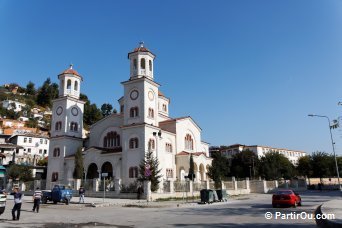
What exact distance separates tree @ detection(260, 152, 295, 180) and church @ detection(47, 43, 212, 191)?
22.7m

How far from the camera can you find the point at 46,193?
1120 inches

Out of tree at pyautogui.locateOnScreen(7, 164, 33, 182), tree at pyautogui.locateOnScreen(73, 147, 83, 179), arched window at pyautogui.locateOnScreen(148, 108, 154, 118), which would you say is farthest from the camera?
tree at pyautogui.locateOnScreen(7, 164, 33, 182)

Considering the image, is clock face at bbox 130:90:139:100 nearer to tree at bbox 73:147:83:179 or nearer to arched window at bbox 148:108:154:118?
arched window at bbox 148:108:154:118

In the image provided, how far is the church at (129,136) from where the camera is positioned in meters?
39.9

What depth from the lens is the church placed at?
39906 mm

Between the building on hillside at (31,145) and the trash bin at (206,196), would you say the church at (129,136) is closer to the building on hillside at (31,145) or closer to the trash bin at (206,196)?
the trash bin at (206,196)

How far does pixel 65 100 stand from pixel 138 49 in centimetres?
1415

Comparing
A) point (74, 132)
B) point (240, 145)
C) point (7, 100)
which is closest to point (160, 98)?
point (74, 132)

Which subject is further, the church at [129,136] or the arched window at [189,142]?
the arched window at [189,142]

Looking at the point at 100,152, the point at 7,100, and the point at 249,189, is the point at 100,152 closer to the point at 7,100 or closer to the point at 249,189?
the point at 249,189

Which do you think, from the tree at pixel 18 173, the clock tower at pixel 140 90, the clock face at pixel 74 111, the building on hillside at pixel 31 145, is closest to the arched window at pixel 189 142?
the clock tower at pixel 140 90

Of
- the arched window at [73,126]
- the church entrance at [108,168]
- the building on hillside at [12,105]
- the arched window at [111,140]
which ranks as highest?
the building on hillside at [12,105]

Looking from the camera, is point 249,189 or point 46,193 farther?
point 249,189

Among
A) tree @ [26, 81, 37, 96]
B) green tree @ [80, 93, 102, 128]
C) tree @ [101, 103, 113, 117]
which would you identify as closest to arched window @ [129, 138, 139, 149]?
green tree @ [80, 93, 102, 128]
